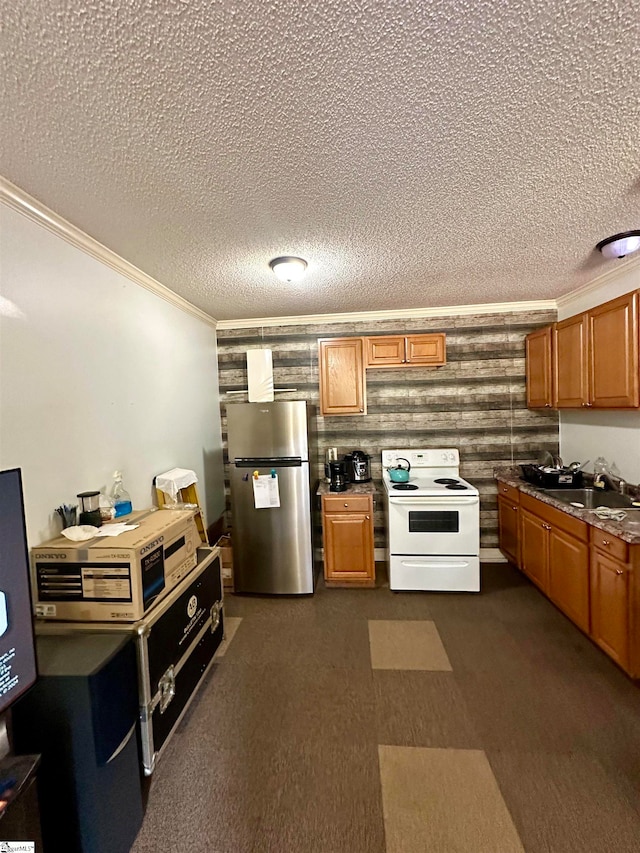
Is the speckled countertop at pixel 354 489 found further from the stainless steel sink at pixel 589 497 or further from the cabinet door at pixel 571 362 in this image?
the cabinet door at pixel 571 362

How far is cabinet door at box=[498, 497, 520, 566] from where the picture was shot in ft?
10.4

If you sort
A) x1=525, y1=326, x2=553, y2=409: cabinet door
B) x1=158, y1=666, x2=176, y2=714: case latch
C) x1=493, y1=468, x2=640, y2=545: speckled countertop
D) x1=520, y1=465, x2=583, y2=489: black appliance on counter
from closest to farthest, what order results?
1. x1=158, y1=666, x2=176, y2=714: case latch
2. x1=493, y1=468, x2=640, y2=545: speckled countertop
3. x1=520, y1=465, x2=583, y2=489: black appliance on counter
4. x1=525, y1=326, x2=553, y2=409: cabinet door

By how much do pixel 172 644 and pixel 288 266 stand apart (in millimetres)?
2190

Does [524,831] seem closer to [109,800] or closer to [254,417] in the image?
[109,800]

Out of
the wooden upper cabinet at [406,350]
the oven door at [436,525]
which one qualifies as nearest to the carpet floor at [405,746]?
the oven door at [436,525]

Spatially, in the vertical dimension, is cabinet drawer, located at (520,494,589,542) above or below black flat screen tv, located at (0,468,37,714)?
below

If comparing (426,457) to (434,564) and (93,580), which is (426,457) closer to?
(434,564)

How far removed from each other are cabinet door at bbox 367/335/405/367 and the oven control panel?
0.90 m

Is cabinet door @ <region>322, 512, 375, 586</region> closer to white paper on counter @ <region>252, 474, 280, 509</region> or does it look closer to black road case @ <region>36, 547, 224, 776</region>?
white paper on counter @ <region>252, 474, 280, 509</region>

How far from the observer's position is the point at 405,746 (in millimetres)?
1669

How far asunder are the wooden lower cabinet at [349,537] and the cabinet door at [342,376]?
2.84 ft

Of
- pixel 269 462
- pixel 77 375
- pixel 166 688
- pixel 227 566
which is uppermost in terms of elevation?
pixel 77 375

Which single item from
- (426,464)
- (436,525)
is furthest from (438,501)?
(426,464)

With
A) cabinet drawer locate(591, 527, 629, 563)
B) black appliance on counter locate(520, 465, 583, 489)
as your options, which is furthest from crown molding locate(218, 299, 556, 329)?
cabinet drawer locate(591, 527, 629, 563)
